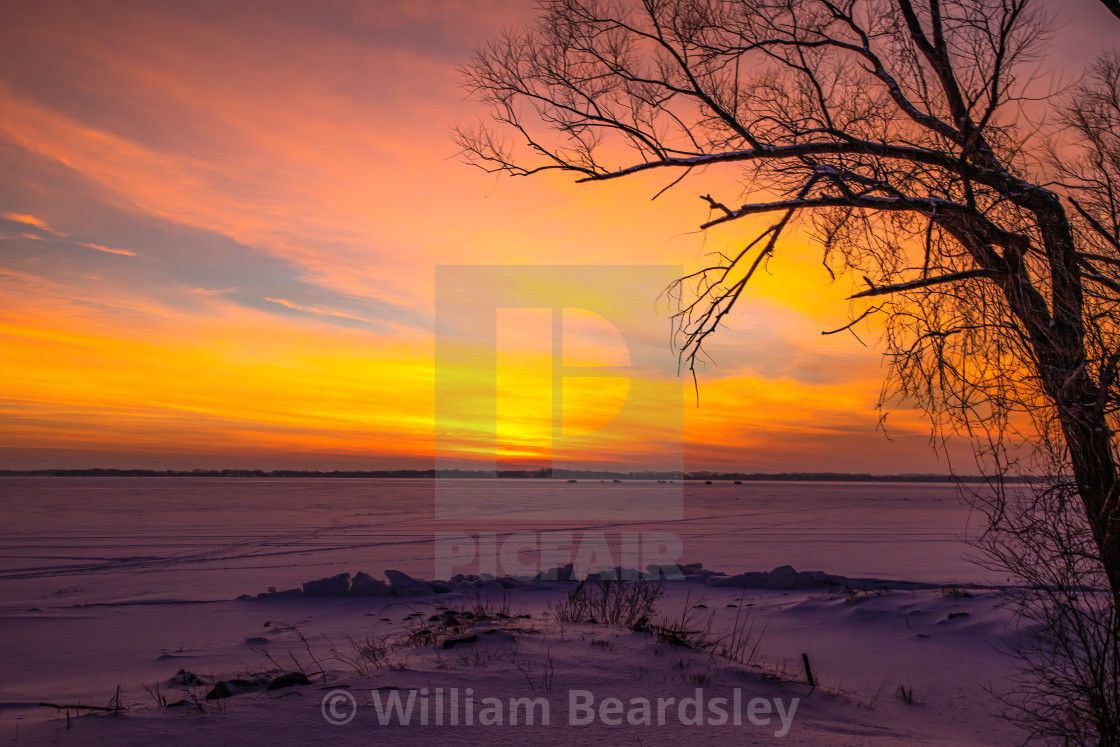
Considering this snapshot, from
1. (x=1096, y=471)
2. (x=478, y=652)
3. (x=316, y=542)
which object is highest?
(x=1096, y=471)

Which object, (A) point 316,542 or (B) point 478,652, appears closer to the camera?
(B) point 478,652

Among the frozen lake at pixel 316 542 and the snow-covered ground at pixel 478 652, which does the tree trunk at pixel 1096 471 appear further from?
the frozen lake at pixel 316 542

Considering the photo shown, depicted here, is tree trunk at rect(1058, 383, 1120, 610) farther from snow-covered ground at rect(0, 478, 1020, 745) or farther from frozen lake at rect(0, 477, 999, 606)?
frozen lake at rect(0, 477, 999, 606)

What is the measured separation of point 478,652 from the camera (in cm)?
506

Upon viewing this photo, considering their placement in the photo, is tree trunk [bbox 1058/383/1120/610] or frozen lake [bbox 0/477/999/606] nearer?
tree trunk [bbox 1058/383/1120/610]

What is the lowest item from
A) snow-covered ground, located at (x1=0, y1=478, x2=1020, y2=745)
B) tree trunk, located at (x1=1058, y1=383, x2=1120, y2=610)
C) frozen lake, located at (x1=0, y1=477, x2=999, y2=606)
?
frozen lake, located at (x1=0, y1=477, x2=999, y2=606)

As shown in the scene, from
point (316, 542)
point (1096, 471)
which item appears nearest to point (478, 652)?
point (1096, 471)

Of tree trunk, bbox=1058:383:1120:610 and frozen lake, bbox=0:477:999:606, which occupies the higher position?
tree trunk, bbox=1058:383:1120:610

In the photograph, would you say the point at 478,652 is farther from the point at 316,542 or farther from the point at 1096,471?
the point at 316,542

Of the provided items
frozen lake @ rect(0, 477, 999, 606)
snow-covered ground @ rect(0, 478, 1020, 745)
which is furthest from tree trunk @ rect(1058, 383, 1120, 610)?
frozen lake @ rect(0, 477, 999, 606)

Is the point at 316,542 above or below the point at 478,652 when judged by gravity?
below

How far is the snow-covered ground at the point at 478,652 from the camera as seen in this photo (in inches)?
147

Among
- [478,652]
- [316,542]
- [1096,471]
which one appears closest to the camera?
[1096,471]

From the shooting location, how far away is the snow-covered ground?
12.3ft
